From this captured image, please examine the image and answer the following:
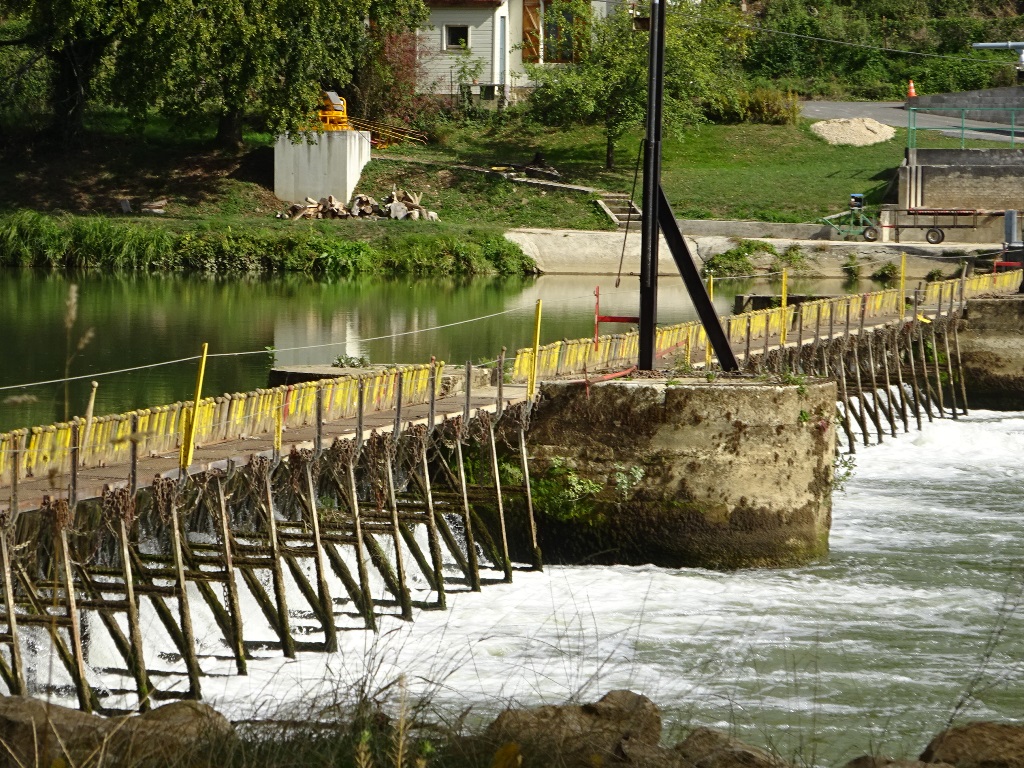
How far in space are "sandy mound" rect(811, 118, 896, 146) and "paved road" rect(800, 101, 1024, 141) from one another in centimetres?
140

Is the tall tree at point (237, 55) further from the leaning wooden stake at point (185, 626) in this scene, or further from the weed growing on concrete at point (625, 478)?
the leaning wooden stake at point (185, 626)

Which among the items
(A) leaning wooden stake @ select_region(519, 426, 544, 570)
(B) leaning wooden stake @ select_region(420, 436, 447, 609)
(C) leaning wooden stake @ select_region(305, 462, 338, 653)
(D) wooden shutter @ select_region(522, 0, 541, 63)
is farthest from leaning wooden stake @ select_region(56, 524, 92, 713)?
(D) wooden shutter @ select_region(522, 0, 541, 63)

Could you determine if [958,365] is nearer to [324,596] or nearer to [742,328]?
[742,328]

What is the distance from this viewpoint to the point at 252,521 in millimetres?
18656

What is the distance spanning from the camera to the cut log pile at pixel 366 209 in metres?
62.3

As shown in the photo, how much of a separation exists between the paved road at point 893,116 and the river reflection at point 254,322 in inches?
636

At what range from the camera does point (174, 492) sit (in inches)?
642

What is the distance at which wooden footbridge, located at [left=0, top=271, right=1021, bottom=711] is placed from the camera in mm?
15102

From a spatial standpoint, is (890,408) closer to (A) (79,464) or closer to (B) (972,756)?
(A) (79,464)

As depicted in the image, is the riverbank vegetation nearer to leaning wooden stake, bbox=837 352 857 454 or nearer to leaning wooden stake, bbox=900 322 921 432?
leaning wooden stake, bbox=900 322 921 432

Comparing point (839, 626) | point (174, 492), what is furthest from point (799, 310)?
point (174, 492)

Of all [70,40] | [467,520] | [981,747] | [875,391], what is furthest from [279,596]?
[70,40]

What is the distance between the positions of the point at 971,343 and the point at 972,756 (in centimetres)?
3108

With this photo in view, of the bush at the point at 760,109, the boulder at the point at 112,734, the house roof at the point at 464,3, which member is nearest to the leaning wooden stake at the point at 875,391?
the boulder at the point at 112,734
